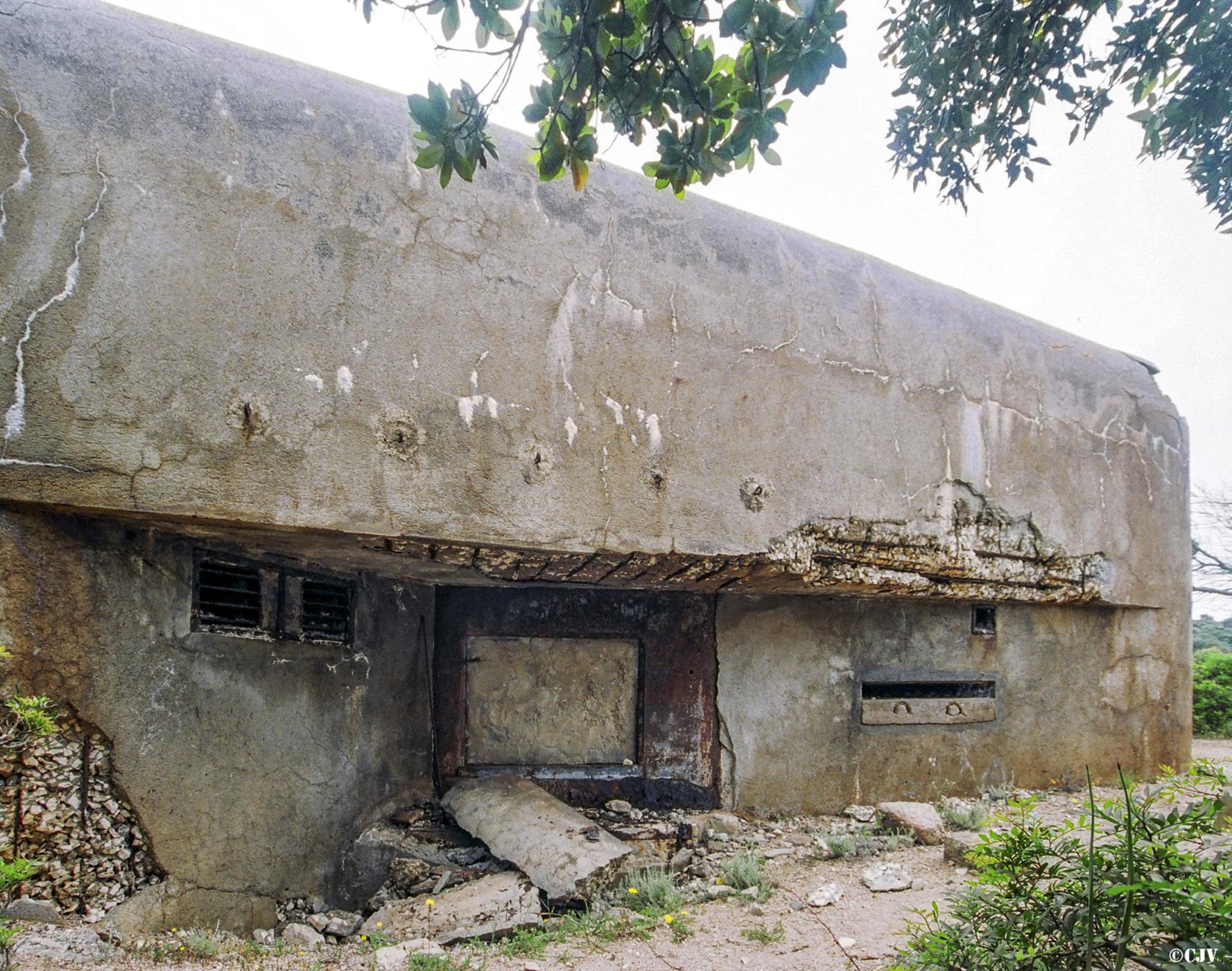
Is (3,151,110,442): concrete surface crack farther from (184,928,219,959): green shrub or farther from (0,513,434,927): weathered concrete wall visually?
(184,928,219,959): green shrub

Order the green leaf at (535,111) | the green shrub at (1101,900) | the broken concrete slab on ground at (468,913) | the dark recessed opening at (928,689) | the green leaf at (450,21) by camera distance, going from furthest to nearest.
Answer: the dark recessed opening at (928,689)
the broken concrete slab on ground at (468,913)
the green leaf at (535,111)
the green leaf at (450,21)
the green shrub at (1101,900)

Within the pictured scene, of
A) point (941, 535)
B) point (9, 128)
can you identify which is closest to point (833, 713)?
point (941, 535)

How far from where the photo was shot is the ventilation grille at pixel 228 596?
12.7 feet

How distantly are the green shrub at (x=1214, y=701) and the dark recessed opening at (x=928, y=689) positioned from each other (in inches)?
311

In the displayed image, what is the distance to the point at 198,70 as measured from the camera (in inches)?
144

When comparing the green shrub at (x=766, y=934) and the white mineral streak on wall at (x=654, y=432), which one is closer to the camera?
the green shrub at (x=766, y=934)

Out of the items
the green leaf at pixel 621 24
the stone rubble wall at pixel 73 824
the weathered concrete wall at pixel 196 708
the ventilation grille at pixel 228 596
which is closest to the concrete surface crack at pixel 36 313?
the weathered concrete wall at pixel 196 708

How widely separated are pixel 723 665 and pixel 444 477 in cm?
250

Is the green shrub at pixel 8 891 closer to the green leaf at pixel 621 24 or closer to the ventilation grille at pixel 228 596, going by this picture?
the ventilation grille at pixel 228 596

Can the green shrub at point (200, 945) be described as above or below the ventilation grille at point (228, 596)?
below

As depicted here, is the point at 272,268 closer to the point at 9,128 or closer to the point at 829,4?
the point at 9,128

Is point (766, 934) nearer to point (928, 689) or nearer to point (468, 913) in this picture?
point (468, 913)

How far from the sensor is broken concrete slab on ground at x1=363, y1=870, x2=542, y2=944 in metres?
3.66

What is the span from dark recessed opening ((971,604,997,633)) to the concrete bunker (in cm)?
3
